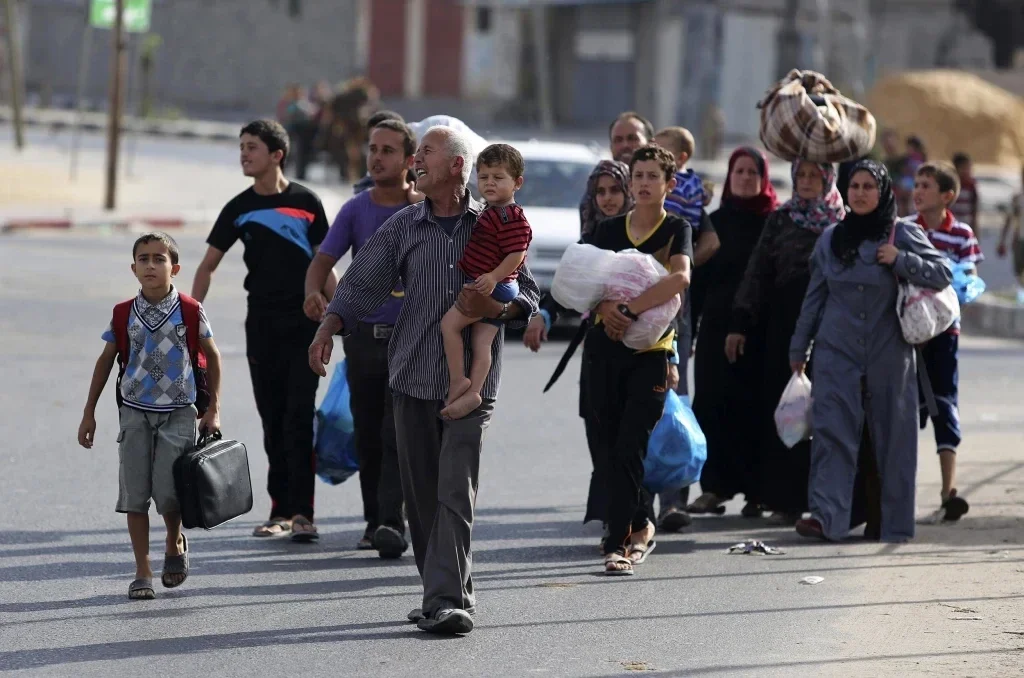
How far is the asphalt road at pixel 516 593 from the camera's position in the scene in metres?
6.12

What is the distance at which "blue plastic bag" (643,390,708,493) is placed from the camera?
799 centimetres

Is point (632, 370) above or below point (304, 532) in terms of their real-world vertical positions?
above

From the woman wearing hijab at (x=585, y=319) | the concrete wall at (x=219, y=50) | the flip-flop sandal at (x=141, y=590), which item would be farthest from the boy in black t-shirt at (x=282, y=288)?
the concrete wall at (x=219, y=50)

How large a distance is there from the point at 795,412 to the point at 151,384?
3.20 meters

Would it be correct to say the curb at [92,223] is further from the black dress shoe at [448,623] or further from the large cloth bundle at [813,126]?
the black dress shoe at [448,623]

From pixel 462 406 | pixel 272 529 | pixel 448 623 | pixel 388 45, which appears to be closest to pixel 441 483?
pixel 462 406

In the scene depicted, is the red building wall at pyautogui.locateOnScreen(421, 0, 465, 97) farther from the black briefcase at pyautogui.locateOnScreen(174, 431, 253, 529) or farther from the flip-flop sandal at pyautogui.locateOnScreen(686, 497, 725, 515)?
the black briefcase at pyautogui.locateOnScreen(174, 431, 253, 529)

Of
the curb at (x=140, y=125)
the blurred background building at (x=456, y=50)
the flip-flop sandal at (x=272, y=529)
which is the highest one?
the blurred background building at (x=456, y=50)

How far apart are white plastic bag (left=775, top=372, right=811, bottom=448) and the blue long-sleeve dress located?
0.05 m

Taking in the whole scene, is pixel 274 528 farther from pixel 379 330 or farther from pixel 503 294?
pixel 503 294

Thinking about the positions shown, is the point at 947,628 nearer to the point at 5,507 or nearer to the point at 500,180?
the point at 500,180

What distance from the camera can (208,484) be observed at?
676 cm

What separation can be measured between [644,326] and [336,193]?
24366 millimetres

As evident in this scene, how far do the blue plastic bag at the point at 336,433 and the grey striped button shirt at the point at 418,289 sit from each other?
167 centimetres
